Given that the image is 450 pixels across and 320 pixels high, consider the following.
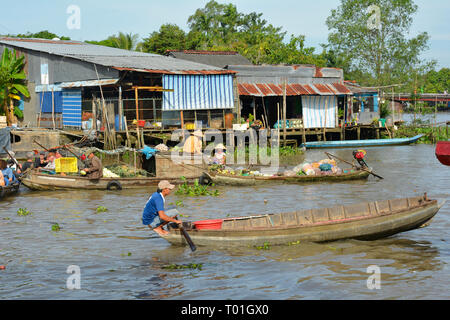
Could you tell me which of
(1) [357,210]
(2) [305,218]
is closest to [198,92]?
(2) [305,218]

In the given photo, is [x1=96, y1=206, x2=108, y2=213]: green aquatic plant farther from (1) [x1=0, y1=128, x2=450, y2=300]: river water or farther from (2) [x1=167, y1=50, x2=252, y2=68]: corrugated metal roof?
(2) [x1=167, y1=50, x2=252, y2=68]: corrugated metal roof

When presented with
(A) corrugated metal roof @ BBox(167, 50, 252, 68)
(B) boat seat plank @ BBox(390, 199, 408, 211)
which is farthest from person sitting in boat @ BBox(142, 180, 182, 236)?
(A) corrugated metal roof @ BBox(167, 50, 252, 68)

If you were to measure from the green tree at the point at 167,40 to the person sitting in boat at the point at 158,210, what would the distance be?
3375 cm

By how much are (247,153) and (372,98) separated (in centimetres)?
1488

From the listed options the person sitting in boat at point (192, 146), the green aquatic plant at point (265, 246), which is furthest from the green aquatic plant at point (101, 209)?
the green aquatic plant at point (265, 246)

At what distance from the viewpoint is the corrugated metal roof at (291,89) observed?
28531 mm

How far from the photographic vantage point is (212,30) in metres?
50.8

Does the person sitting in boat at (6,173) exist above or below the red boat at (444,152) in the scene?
below

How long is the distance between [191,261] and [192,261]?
0.02 meters

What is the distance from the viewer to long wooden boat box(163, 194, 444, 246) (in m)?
9.77

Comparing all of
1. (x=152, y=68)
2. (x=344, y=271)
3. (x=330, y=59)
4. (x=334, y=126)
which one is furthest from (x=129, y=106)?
(x=330, y=59)

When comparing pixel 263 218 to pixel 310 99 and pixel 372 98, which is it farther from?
pixel 372 98

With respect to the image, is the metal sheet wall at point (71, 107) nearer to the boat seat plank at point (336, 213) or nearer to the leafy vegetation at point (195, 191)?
the leafy vegetation at point (195, 191)

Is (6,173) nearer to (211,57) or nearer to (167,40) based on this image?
(211,57)
